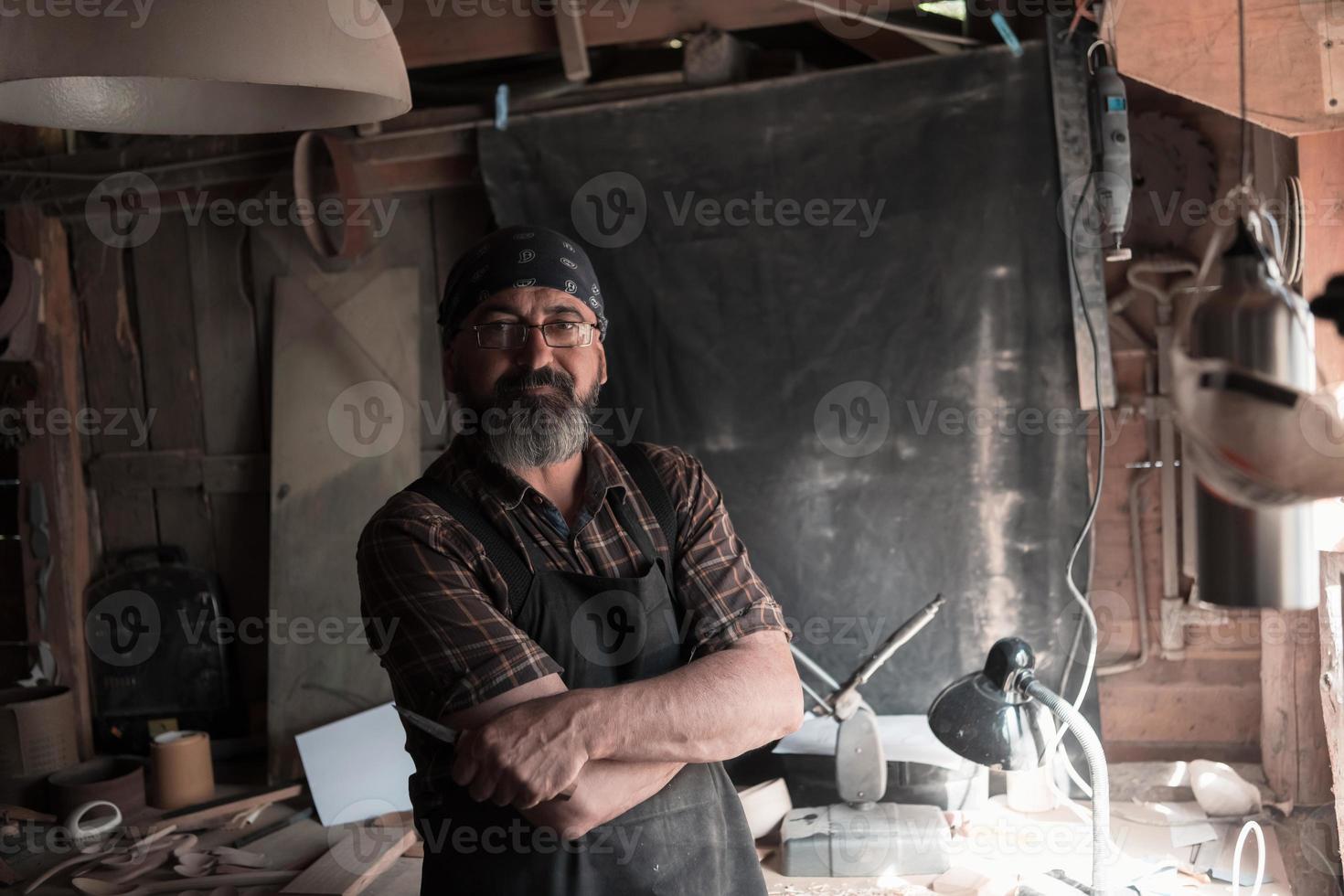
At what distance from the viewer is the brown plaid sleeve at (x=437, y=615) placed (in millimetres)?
1569

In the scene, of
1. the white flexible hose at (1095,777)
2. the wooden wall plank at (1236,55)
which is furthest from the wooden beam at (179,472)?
the wooden wall plank at (1236,55)

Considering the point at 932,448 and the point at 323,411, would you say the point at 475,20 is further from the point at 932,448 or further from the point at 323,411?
the point at 932,448

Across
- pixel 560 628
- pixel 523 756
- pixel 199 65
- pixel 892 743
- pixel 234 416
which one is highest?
pixel 199 65

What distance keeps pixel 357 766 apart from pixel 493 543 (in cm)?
190

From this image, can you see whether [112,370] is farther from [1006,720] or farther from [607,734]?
[1006,720]

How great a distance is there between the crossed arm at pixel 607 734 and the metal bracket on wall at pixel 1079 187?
1.68 metres

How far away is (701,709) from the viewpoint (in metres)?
1.60

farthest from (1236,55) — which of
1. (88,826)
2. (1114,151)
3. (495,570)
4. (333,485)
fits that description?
(88,826)

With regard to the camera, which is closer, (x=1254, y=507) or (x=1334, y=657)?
(x=1254, y=507)

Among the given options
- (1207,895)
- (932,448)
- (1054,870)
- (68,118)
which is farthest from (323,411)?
(1207,895)

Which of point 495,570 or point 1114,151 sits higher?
point 1114,151

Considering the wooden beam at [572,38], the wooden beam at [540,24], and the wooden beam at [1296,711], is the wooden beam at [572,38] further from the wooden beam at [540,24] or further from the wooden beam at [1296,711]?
the wooden beam at [1296,711]

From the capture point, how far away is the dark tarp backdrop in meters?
2.96

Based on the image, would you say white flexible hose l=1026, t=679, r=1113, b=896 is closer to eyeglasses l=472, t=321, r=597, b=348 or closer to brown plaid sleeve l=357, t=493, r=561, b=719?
brown plaid sleeve l=357, t=493, r=561, b=719
